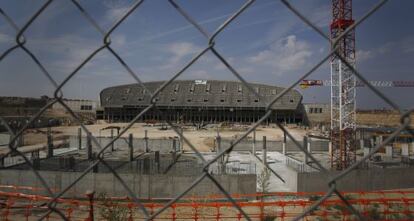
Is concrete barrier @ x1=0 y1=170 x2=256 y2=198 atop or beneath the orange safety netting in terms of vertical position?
atop

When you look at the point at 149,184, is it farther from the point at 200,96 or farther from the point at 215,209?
the point at 200,96

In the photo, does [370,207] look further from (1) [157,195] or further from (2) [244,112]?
(2) [244,112]

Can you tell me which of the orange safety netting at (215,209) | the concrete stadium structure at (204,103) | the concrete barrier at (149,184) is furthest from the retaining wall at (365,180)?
the concrete stadium structure at (204,103)

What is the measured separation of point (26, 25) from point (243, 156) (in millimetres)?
19722

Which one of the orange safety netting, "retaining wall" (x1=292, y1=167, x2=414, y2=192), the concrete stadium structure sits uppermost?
the concrete stadium structure

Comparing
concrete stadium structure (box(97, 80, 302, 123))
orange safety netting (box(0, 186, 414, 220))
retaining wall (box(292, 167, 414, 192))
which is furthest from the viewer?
concrete stadium structure (box(97, 80, 302, 123))

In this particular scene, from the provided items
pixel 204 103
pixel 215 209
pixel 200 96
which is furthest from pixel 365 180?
pixel 200 96

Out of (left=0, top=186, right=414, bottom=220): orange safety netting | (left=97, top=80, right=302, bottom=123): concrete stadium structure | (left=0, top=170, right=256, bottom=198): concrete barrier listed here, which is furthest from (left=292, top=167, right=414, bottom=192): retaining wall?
(left=97, top=80, right=302, bottom=123): concrete stadium structure

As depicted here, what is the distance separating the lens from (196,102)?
55.2 metres

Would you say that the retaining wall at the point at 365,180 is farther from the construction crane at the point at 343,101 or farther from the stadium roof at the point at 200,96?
the stadium roof at the point at 200,96

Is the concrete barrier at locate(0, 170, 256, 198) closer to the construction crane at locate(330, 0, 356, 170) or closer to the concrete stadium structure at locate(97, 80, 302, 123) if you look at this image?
the construction crane at locate(330, 0, 356, 170)

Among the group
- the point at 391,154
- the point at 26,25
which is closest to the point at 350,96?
the point at 391,154

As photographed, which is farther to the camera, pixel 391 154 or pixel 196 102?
pixel 196 102

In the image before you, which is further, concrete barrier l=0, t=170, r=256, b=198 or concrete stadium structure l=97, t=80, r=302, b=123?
concrete stadium structure l=97, t=80, r=302, b=123
